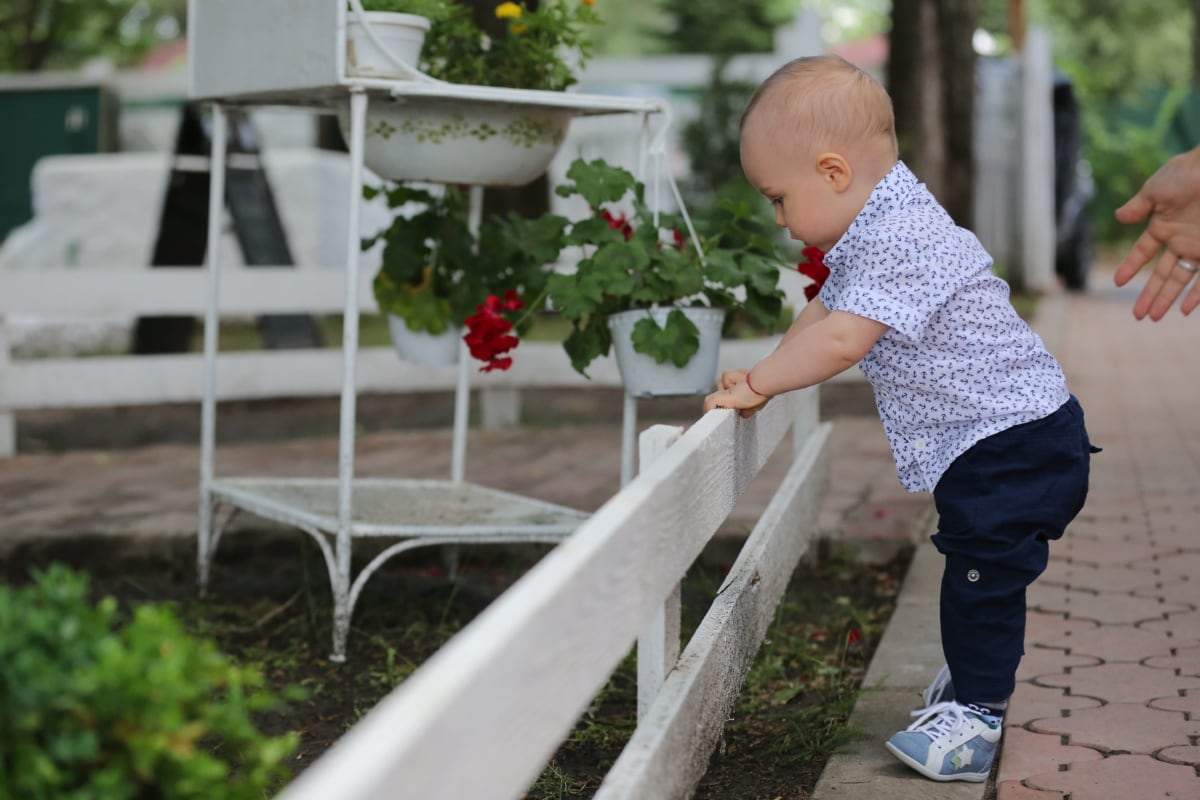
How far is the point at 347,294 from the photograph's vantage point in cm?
358

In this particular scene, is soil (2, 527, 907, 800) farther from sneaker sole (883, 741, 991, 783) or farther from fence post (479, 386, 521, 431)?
fence post (479, 386, 521, 431)

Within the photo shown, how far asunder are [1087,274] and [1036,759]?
14260 millimetres

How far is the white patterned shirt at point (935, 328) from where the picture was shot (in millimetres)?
2602

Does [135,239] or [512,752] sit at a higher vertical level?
[512,752]

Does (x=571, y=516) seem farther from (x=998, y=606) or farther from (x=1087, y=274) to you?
(x=1087, y=274)

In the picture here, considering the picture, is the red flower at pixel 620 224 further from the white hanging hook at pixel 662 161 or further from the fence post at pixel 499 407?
the fence post at pixel 499 407

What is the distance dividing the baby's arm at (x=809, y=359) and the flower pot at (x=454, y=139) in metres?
1.26

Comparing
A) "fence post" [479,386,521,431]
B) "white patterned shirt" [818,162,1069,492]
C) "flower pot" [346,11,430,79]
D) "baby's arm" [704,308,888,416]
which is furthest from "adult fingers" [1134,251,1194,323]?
"fence post" [479,386,521,431]

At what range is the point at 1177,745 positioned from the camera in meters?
2.78

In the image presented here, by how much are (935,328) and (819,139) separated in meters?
0.39

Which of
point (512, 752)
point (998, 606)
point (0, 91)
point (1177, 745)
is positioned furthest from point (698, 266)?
point (0, 91)

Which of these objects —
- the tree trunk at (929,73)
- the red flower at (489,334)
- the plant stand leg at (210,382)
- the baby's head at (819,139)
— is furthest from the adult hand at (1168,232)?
the tree trunk at (929,73)

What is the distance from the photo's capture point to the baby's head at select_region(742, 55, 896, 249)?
8.86ft

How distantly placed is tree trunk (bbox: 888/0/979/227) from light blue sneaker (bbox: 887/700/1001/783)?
29.3 ft
